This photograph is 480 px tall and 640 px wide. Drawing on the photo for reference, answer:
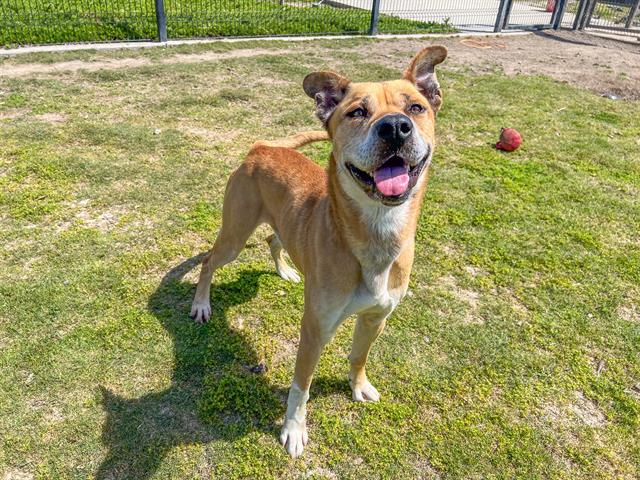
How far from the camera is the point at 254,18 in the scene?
43.1 feet

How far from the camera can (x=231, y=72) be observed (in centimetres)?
991

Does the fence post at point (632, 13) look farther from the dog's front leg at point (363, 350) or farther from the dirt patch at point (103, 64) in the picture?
the dog's front leg at point (363, 350)

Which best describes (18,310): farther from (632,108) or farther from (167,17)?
(632,108)

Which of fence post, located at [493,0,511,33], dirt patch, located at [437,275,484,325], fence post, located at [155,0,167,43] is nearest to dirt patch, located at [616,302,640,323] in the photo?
dirt patch, located at [437,275,484,325]

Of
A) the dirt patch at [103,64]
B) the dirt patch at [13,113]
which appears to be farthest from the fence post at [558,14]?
the dirt patch at [13,113]

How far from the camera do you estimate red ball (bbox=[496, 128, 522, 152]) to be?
7406 millimetres

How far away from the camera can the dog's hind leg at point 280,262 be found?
4.62 m

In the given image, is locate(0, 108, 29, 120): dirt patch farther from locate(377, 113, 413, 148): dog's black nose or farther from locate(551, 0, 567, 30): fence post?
locate(551, 0, 567, 30): fence post

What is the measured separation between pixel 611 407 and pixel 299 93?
752 centimetres

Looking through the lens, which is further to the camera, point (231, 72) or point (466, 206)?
point (231, 72)

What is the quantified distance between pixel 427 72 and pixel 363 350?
2.05m

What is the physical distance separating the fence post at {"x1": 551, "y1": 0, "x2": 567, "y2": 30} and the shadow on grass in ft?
66.0

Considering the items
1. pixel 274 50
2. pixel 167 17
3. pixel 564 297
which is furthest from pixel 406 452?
pixel 167 17

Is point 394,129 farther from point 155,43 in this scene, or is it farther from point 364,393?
point 155,43
